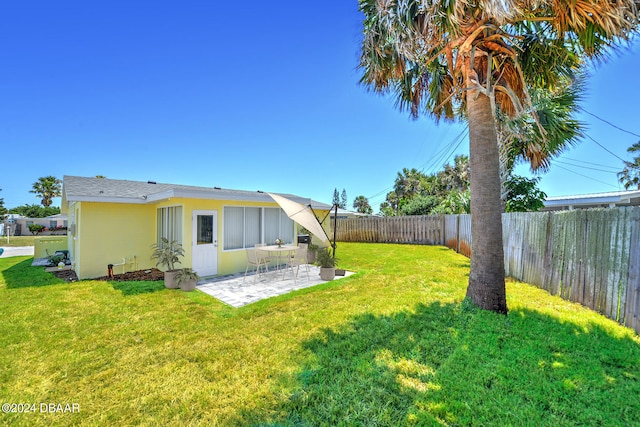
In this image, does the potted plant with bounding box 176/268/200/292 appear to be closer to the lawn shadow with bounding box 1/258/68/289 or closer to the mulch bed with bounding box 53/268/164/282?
the mulch bed with bounding box 53/268/164/282

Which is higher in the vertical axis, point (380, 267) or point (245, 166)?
point (245, 166)

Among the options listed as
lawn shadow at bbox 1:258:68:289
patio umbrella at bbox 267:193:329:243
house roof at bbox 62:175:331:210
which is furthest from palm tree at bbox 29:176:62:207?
patio umbrella at bbox 267:193:329:243

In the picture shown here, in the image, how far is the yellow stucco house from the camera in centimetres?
843

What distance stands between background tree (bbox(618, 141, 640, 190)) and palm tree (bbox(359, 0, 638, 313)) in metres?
31.4

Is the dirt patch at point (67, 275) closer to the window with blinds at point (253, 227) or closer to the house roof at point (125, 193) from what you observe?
the house roof at point (125, 193)

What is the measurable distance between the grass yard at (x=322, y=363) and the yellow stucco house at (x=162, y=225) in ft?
9.35

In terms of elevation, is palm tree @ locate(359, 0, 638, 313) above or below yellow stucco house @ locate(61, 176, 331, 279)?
above

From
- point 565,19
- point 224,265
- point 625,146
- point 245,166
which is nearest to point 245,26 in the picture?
point 224,265

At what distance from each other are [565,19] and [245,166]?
21006mm

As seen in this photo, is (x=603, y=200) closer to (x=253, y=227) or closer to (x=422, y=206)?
(x=422, y=206)

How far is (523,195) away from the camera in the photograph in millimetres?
10797

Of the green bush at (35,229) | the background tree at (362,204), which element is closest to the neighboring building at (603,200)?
the background tree at (362,204)

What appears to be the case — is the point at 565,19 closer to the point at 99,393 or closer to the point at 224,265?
the point at 99,393

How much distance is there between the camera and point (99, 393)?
2.97m
